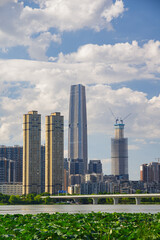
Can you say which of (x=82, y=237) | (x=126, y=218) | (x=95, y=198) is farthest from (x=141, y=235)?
(x=95, y=198)

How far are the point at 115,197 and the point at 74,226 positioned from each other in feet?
525

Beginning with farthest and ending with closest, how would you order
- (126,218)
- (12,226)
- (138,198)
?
(138,198)
(126,218)
(12,226)

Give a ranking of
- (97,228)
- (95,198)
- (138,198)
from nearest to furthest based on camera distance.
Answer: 1. (97,228)
2. (138,198)
3. (95,198)

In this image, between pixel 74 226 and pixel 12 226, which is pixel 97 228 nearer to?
pixel 74 226

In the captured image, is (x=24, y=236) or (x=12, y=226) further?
(x=12, y=226)

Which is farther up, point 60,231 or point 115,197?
point 60,231

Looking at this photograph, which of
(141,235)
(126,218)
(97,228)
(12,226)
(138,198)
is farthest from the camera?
(138,198)

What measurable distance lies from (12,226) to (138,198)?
158865 mm

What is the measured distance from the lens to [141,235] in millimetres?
19500

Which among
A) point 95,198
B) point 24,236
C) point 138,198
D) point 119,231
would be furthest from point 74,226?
point 95,198

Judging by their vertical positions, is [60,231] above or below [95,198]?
above

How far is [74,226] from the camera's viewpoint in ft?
72.7

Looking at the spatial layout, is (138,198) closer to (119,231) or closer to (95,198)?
(95,198)

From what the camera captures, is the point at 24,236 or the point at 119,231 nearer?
the point at 24,236
